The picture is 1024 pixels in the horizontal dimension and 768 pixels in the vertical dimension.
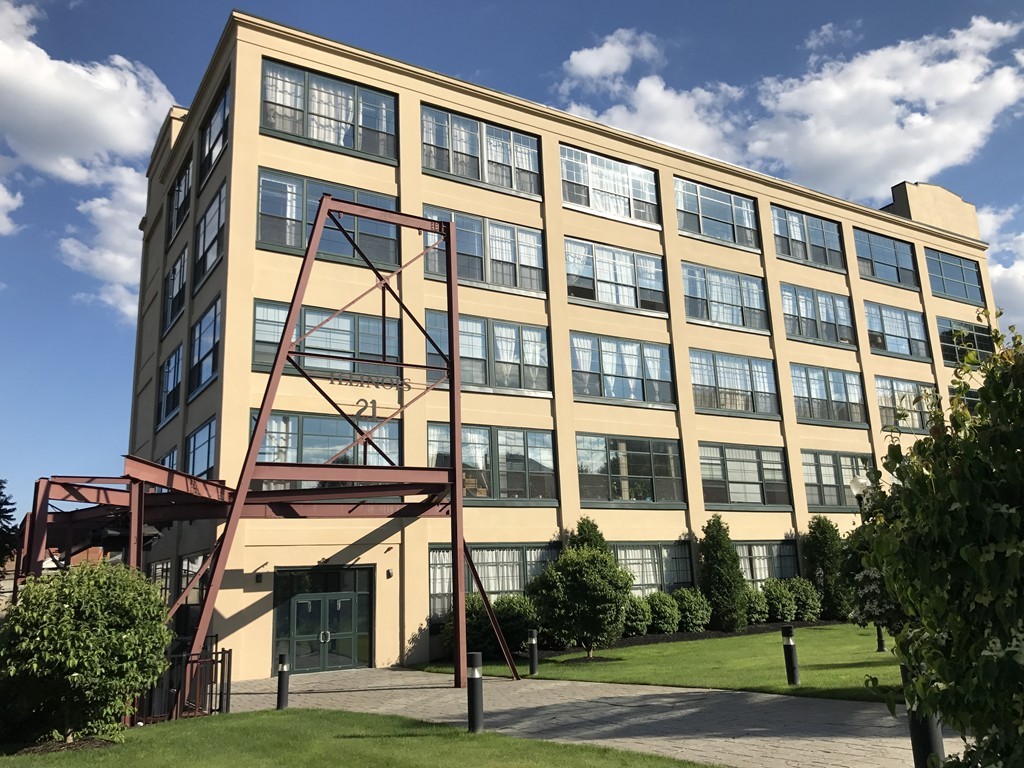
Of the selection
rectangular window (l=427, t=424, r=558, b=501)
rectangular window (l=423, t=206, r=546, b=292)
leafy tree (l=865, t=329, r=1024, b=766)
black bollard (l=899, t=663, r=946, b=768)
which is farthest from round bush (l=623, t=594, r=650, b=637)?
leafy tree (l=865, t=329, r=1024, b=766)

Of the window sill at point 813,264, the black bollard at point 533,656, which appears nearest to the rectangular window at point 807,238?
the window sill at point 813,264

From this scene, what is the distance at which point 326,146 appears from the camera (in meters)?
25.0

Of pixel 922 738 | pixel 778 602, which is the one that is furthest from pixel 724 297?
pixel 922 738

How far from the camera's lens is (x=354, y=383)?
23562 mm

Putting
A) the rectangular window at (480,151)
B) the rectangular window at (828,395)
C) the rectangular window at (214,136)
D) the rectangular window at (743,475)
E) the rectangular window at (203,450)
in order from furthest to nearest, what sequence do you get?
the rectangular window at (828,395) < the rectangular window at (743,475) < the rectangular window at (480,151) < the rectangular window at (214,136) < the rectangular window at (203,450)

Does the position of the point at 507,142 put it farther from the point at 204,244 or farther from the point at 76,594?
the point at 76,594

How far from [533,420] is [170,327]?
1362cm

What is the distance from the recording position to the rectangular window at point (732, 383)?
31188 mm

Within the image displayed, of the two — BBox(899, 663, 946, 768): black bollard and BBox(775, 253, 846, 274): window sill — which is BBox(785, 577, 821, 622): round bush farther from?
BBox(899, 663, 946, 768): black bollard

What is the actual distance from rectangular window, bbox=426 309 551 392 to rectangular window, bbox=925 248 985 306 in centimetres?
2416

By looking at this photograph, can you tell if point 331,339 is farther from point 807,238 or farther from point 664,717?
point 807,238

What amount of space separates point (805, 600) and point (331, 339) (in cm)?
1927

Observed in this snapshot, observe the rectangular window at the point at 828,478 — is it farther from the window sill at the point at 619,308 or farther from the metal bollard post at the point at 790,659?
the metal bollard post at the point at 790,659

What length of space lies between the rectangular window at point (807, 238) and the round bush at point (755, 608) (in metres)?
14.7
